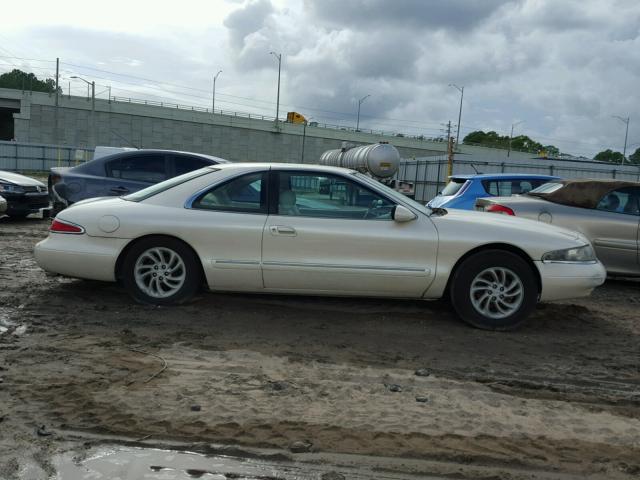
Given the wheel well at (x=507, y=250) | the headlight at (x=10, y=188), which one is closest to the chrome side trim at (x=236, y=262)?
the wheel well at (x=507, y=250)

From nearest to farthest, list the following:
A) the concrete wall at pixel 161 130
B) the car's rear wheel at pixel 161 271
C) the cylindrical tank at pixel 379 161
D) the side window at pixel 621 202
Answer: the car's rear wheel at pixel 161 271, the side window at pixel 621 202, the cylindrical tank at pixel 379 161, the concrete wall at pixel 161 130

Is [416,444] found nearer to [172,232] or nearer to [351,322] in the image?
[351,322]

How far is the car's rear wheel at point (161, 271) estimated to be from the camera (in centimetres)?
542

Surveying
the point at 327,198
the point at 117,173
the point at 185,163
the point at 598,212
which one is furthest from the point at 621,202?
the point at 117,173

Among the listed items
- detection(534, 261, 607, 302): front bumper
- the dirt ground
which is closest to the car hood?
the dirt ground

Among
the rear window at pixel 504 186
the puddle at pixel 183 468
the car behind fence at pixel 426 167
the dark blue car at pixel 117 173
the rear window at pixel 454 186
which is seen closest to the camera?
the puddle at pixel 183 468

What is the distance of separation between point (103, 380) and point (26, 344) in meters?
1.01

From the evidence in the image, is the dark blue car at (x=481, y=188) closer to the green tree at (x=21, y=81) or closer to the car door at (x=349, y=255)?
the car door at (x=349, y=255)

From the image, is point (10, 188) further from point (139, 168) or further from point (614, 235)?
point (614, 235)

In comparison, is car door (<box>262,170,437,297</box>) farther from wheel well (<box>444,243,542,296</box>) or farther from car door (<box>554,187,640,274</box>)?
car door (<box>554,187,640,274</box>)

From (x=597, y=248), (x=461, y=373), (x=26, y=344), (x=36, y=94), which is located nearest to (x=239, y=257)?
(x=26, y=344)

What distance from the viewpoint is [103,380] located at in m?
3.79

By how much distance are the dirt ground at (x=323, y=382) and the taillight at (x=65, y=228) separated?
2.22ft

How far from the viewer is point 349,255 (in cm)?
530
